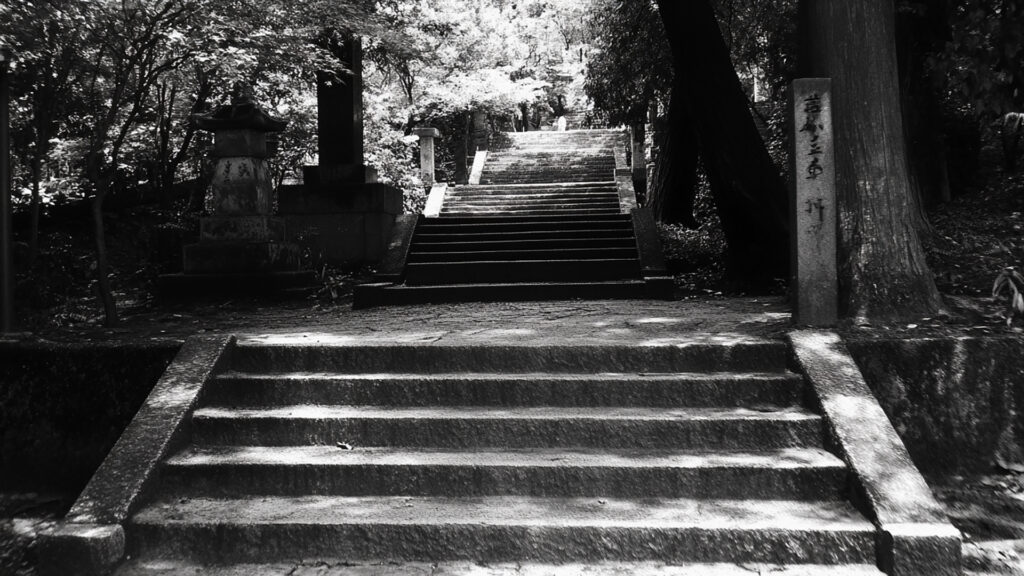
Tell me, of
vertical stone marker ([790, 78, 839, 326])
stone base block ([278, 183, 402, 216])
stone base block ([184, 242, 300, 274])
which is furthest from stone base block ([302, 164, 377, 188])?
vertical stone marker ([790, 78, 839, 326])

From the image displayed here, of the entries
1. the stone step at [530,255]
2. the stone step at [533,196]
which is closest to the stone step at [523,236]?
the stone step at [530,255]

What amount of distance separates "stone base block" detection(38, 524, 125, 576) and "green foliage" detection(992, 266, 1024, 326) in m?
5.54

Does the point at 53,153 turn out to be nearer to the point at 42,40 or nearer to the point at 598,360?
the point at 42,40

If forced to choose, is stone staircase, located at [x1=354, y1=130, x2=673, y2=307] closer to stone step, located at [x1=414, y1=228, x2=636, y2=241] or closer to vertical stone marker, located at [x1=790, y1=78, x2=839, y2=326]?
stone step, located at [x1=414, y1=228, x2=636, y2=241]

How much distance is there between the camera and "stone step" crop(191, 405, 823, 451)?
4184 mm

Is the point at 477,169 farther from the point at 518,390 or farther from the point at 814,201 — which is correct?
the point at 518,390

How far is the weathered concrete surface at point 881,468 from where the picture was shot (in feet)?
10.8

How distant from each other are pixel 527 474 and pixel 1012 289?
378 cm

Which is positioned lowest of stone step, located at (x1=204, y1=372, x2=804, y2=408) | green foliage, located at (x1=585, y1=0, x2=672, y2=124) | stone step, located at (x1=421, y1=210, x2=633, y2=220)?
stone step, located at (x1=204, y1=372, x2=804, y2=408)

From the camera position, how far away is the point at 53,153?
36.2 feet

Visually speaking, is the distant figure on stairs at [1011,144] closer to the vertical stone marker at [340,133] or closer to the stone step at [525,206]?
the stone step at [525,206]

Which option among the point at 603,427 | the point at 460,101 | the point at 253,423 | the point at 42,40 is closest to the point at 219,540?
the point at 253,423

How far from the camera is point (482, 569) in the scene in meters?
3.45

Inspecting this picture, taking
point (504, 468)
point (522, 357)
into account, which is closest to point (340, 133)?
point (522, 357)
